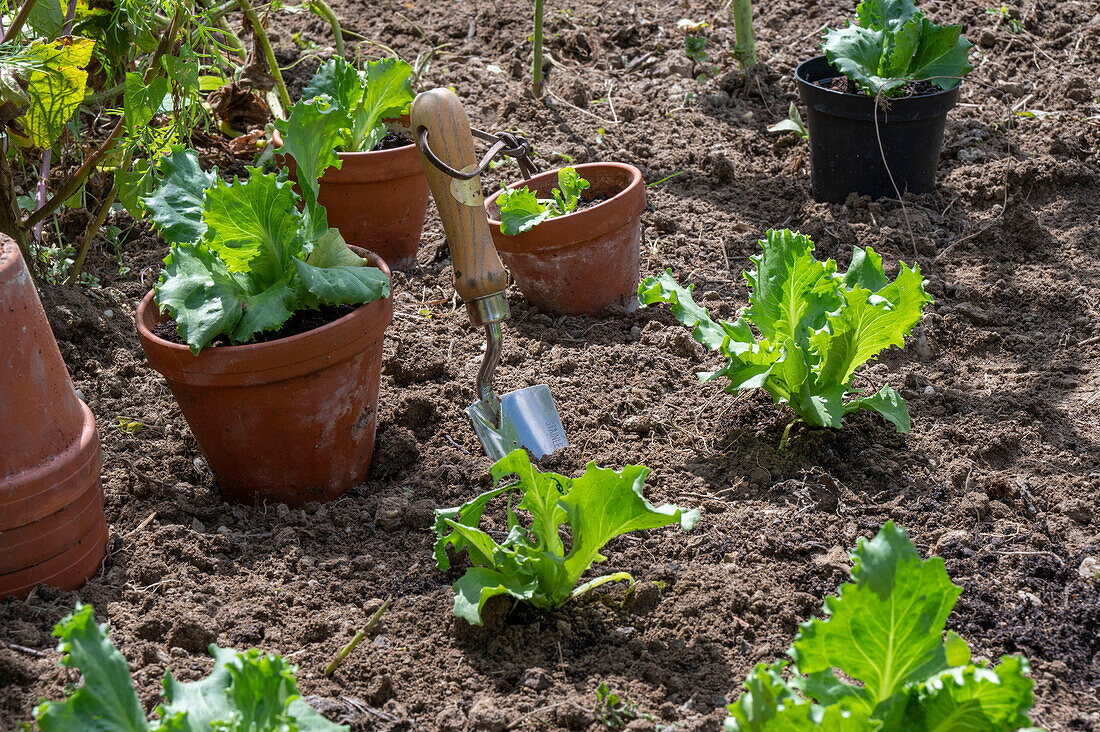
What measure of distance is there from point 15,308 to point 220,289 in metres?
0.37

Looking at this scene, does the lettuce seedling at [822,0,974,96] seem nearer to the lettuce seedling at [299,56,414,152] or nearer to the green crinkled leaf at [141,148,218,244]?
the lettuce seedling at [299,56,414,152]

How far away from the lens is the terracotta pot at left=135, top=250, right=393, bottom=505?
1.95 metres

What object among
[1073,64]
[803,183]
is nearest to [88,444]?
[803,183]

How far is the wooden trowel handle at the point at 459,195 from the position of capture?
6.82ft

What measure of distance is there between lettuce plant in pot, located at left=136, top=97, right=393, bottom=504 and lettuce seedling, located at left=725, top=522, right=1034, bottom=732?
111cm

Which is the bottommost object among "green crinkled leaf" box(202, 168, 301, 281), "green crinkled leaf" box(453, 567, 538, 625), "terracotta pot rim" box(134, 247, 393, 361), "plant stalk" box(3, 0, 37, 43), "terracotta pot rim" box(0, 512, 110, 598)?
"green crinkled leaf" box(453, 567, 538, 625)

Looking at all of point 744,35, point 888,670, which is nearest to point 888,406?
point 888,670

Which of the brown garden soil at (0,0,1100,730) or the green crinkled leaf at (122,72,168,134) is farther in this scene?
Result: the green crinkled leaf at (122,72,168,134)

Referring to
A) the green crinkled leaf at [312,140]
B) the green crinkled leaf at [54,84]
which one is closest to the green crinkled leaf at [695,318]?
the green crinkled leaf at [312,140]

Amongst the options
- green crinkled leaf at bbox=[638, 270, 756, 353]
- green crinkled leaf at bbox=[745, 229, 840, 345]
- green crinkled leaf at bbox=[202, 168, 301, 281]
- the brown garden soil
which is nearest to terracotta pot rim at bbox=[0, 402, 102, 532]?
the brown garden soil

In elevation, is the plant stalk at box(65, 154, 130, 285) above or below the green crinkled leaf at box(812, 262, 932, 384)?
above

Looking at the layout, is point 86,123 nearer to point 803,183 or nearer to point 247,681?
point 803,183

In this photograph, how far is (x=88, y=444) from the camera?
6.07ft

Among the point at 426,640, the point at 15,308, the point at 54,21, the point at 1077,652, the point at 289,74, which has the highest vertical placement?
the point at 54,21
